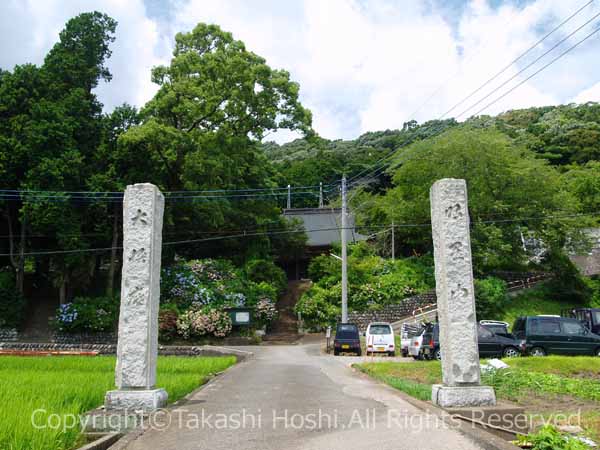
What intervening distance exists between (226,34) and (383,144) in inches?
1872

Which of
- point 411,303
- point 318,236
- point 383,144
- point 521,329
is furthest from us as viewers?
A: point 383,144

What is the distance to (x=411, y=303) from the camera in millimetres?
32625

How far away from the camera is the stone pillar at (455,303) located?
290 inches

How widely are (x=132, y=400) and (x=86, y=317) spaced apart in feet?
72.7

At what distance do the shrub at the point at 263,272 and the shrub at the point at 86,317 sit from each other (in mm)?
8988

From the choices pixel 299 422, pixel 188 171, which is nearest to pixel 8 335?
pixel 188 171

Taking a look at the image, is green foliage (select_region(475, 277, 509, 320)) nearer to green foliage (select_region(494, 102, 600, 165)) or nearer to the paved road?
green foliage (select_region(494, 102, 600, 165))

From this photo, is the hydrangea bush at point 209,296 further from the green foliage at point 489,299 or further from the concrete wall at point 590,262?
the concrete wall at point 590,262

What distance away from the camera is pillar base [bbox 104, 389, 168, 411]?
719cm

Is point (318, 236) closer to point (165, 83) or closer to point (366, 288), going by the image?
point (366, 288)

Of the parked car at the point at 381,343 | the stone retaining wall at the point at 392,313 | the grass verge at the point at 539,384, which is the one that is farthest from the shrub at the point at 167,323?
the grass verge at the point at 539,384

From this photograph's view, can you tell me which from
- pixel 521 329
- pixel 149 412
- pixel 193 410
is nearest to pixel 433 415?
pixel 193 410

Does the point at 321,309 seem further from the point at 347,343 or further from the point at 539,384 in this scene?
the point at 539,384

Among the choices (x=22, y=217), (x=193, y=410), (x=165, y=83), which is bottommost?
(x=193, y=410)
